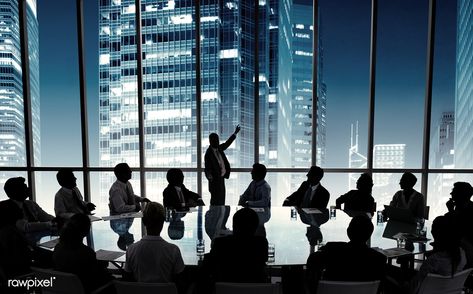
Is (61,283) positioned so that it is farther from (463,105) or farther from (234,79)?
(463,105)

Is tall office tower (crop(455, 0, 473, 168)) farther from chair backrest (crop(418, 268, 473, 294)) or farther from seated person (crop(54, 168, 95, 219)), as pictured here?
seated person (crop(54, 168, 95, 219))

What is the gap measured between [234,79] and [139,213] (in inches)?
125

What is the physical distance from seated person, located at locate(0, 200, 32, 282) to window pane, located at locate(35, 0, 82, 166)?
3.78 m

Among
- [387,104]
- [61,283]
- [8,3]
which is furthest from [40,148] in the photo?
[387,104]

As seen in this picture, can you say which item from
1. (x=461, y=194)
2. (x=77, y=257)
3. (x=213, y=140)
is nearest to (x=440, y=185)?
(x=461, y=194)

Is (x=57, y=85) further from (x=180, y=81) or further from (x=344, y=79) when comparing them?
(x=344, y=79)

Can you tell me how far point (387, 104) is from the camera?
630cm

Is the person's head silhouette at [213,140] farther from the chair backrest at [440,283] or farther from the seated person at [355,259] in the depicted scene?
the chair backrest at [440,283]

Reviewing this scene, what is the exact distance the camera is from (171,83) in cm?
670

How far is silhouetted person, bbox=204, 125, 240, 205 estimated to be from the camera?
5.92m

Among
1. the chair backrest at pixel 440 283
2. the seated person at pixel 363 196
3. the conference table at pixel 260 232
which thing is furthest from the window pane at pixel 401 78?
the chair backrest at pixel 440 283

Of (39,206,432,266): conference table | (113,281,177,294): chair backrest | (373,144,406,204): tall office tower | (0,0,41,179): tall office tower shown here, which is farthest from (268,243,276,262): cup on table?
(0,0,41,179): tall office tower

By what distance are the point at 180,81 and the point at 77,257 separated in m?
4.70

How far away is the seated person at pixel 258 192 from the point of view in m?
5.03
